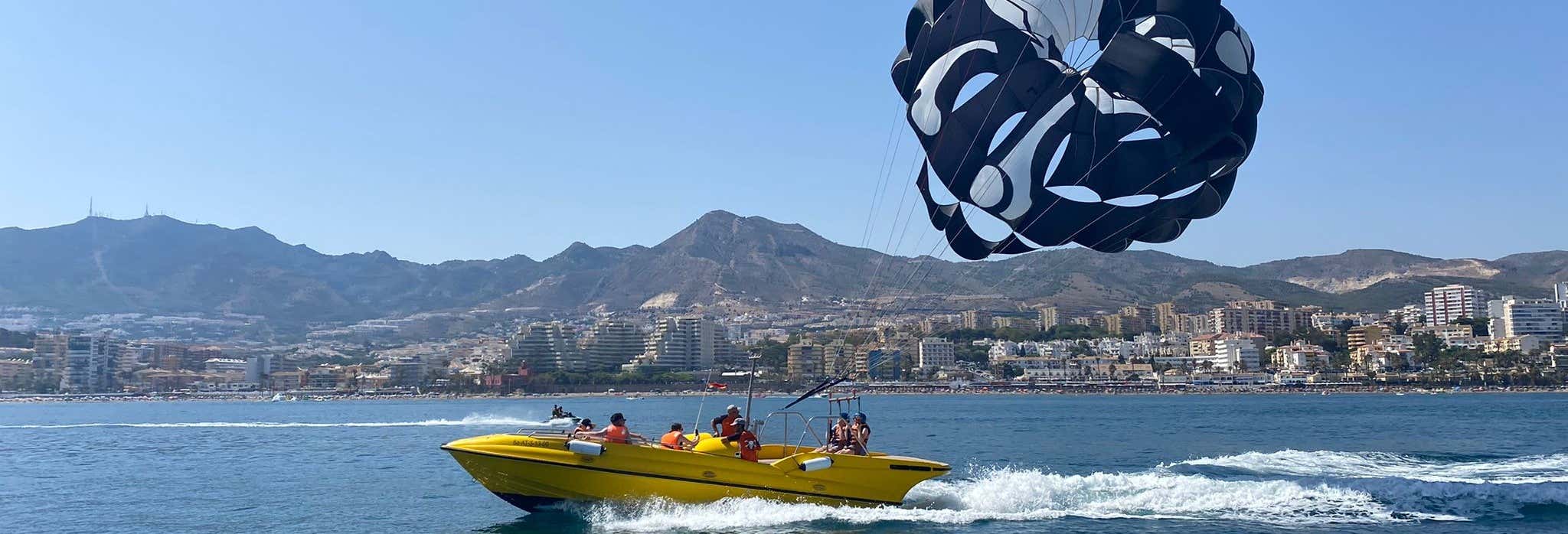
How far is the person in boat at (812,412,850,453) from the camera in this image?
1600cm

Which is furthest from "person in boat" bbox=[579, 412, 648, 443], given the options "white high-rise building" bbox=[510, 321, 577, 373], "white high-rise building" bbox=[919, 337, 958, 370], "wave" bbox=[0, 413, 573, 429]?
"white high-rise building" bbox=[919, 337, 958, 370]

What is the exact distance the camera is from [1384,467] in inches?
957

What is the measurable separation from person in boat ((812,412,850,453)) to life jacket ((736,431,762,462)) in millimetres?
774

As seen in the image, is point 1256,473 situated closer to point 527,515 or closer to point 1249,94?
point 1249,94

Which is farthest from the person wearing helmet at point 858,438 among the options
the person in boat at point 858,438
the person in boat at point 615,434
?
the person in boat at point 615,434

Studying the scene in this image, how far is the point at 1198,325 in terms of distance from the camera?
15150cm

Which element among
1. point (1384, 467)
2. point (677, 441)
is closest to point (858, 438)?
Answer: point (677, 441)

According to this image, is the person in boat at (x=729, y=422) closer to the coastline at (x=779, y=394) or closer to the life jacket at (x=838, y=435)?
the life jacket at (x=838, y=435)

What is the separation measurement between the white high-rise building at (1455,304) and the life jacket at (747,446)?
152021 millimetres

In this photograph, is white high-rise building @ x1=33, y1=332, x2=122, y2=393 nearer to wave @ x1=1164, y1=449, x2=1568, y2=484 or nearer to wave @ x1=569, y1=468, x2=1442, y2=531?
wave @ x1=1164, y1=449, x2=1568, y2=484

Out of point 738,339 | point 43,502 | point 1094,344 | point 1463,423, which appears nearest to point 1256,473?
point 43,502

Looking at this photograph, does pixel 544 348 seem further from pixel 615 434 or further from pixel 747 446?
pixel 615 434

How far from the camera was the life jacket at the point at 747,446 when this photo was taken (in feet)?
51.2

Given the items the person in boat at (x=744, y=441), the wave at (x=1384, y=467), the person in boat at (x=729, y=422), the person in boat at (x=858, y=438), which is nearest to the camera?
the person in boat at (x=744, y=441)
